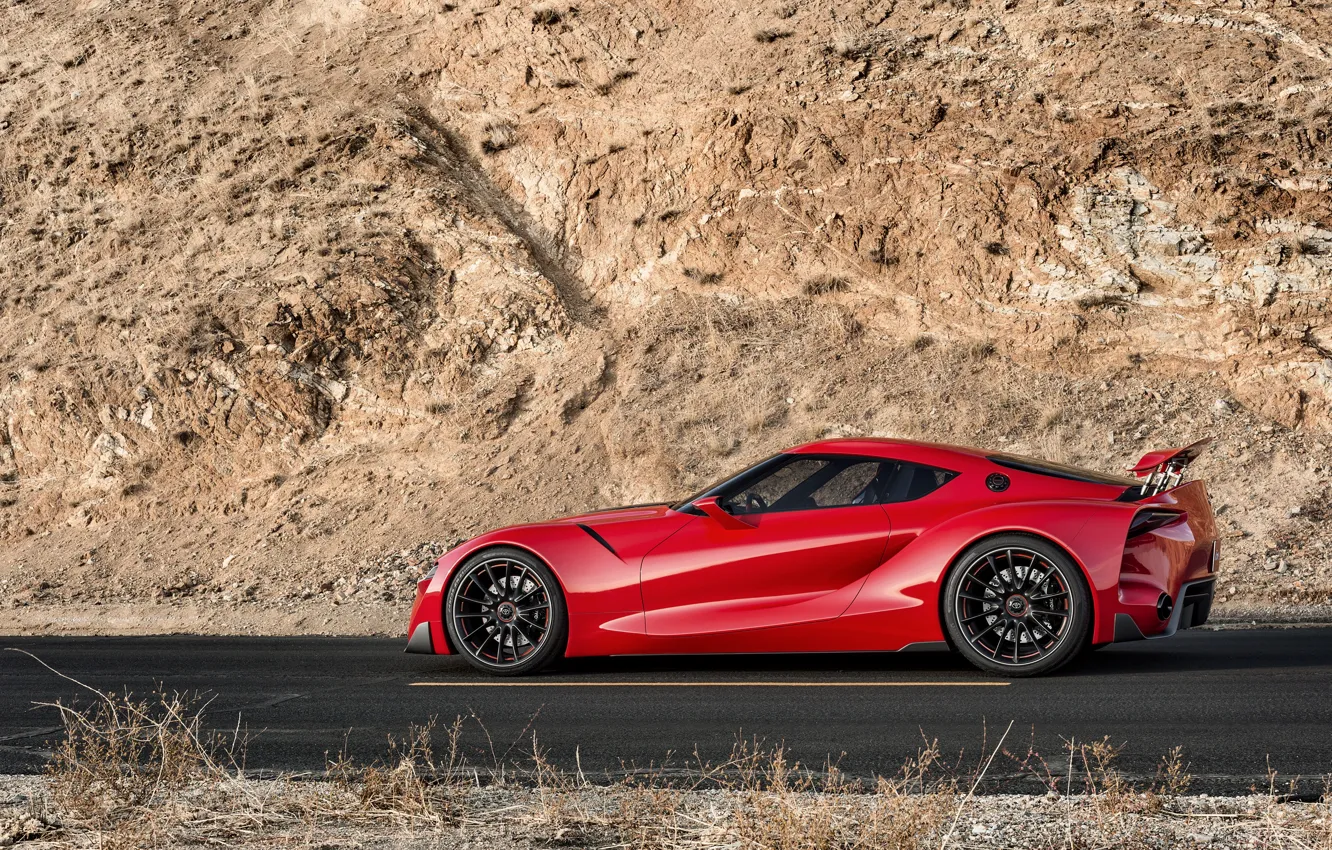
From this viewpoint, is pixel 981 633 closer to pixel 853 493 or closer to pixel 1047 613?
pixel 1047 613

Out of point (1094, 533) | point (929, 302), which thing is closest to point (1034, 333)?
point (929, 302)

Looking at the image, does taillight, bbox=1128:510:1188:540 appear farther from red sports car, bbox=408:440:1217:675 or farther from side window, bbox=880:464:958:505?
side window, bbox=880:464:958:505

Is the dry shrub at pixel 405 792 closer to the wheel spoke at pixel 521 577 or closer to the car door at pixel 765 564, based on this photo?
the car door at pixel 765 564

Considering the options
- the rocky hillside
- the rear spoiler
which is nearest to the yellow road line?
the rear spoiler

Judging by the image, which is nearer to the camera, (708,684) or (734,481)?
(708,684)

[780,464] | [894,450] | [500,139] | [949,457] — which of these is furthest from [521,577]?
[500,139]

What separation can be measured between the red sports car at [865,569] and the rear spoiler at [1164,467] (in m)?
0.01

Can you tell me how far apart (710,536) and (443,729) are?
2103 millimetres

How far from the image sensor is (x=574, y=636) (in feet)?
26.2

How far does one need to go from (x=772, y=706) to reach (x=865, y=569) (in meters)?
1.13

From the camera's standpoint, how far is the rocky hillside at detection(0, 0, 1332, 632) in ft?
63.2

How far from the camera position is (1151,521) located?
746cm

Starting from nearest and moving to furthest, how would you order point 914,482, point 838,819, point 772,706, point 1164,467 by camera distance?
point 838,819 → point 772,706 → point 1164,467 → point 914,482

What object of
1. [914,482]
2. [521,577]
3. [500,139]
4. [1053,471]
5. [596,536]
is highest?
[500,139]
